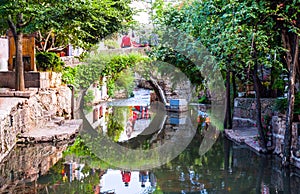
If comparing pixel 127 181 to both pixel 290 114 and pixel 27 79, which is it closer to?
pixel 290 114

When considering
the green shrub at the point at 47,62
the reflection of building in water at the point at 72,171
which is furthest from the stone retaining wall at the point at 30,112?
the reflection of building in water at the point at 72,171

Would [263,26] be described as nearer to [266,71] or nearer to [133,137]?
[133,137]

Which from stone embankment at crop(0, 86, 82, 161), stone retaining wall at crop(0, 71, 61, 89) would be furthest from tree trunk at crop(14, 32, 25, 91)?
stone retaining wall at crop(0, 71, 61, 89)

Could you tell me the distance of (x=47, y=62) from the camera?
16422 millimetres

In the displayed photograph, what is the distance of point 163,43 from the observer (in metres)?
16.2

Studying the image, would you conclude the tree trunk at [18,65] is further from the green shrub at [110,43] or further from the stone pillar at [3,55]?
the green shrub at [110,43]

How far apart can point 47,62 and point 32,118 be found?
14.2 feet

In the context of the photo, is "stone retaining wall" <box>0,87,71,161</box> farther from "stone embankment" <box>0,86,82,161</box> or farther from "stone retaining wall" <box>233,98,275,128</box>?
"stone retaining wall" <box>233,98,275,128</box>

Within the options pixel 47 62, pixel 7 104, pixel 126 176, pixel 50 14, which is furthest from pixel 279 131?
pixel 47 62

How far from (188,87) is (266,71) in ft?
24.3

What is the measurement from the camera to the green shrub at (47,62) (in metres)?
16.2

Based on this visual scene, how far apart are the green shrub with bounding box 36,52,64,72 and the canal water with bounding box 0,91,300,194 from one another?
420 cm

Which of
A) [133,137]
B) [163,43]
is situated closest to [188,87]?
[163,43]

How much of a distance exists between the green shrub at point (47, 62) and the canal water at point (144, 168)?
4.20 meters
